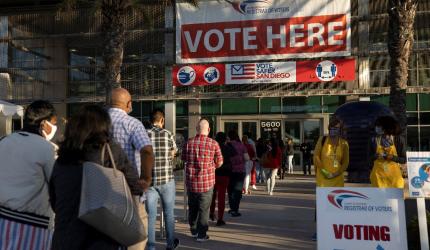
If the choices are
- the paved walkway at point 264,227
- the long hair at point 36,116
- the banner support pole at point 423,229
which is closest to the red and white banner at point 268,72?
the paved walkway at point 264,227

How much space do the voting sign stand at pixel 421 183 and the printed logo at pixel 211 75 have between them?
1790 cm

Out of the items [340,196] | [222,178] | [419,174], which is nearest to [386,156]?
[419,174]

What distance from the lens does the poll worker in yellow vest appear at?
691 cm

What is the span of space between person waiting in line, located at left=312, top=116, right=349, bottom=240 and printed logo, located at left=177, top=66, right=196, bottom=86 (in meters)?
16.8

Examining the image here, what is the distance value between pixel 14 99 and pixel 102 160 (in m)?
24.9

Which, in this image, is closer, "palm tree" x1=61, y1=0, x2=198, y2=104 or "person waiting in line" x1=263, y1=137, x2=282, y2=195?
"person waiting in line" x1=263, y1=137, x2=282, y2=195

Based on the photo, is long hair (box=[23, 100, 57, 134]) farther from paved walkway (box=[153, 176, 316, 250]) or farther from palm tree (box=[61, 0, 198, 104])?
palm tree (box=[61, 0, 198, 104])

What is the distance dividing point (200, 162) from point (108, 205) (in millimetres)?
4694

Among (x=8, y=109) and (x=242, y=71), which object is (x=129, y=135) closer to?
(x=8, y=109)

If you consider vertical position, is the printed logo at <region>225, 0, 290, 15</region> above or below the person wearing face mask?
above

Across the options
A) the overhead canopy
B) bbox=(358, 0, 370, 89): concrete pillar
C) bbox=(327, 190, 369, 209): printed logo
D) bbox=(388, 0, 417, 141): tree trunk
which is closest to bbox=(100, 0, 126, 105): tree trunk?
the overhead canopy

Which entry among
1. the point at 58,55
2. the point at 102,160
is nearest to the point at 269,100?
the point at 58,55

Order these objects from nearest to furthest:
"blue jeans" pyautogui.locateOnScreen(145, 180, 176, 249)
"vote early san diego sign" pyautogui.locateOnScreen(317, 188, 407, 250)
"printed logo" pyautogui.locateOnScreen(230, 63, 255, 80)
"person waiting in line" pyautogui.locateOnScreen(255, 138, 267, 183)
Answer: "vote early san diego sign" pyautogui.locateOnScreen(317, 188, 407, 250), "blue jeans" pyautogui.locateOnScreen(145, 180, 176, 249), "person waiting in line" pyautogui.locateOnScreen(255, 138, 267, 183), "printed logo" pyautogui.locateOnScreen(230, 63, 255, 80)

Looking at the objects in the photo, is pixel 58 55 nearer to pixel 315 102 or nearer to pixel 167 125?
pixel 167 125
